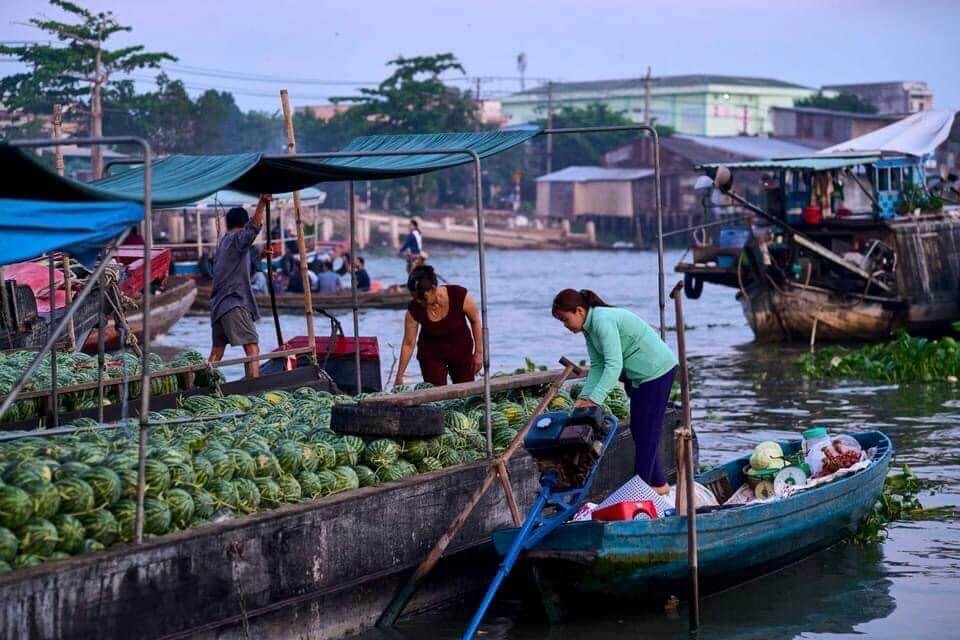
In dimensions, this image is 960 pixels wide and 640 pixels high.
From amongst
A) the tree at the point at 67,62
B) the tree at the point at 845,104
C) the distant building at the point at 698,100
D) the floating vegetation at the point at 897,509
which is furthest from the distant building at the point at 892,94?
the floating vegetation at the point at 897,509

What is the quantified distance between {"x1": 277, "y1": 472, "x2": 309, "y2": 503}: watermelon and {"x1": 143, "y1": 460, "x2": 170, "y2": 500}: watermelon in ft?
2.30

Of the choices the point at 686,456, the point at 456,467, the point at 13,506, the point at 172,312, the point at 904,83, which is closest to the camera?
the point at 13,506

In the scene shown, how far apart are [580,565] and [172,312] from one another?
Answer: 666 inches

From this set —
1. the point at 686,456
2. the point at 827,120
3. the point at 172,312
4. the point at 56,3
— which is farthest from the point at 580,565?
the point at 827,120

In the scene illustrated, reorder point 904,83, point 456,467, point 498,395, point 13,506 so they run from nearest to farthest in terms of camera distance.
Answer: point 13,506
point 456,467
point 498,395
point 904,83

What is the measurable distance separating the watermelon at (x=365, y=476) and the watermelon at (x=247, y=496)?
2.46 ft

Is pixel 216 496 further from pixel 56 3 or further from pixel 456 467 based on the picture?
pixel 56 3

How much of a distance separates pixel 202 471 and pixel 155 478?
0.34m

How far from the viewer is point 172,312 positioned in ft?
75.8

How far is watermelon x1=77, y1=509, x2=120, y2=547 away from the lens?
5.90m

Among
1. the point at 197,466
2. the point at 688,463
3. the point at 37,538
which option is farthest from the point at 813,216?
the point at 37,538

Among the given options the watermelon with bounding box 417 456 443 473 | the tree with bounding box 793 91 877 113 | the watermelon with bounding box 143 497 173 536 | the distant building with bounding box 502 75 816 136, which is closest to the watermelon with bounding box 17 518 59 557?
the watermelon with bounding box 143 497 173 536

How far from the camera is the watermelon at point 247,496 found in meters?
6.58

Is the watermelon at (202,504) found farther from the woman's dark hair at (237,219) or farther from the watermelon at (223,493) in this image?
the woman's dark hair at (237,219)
